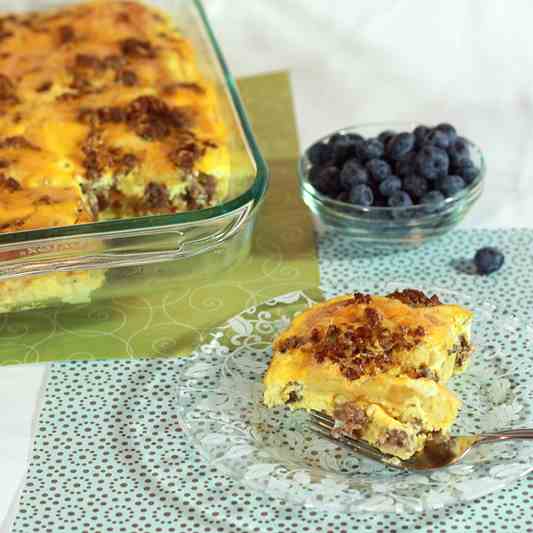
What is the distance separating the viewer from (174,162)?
2.32m

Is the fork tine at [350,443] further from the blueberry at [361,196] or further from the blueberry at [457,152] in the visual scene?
the blueberry at [457,152]

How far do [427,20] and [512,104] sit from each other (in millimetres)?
642

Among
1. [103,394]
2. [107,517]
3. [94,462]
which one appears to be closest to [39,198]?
[103,394]

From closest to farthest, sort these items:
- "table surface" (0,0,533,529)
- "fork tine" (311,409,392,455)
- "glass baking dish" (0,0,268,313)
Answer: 1. "fork tine" (311,409,392,455)
2. "glass baking dish" (0,0,268,313)
3. "table surface" (0,0,533,529)

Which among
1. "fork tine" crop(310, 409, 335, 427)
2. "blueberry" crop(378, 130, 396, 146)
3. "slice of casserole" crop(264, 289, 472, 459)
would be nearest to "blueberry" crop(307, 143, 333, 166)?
"blueberry" crop(378, 130, 396, 146)

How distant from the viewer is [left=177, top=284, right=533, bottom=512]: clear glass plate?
1.55m

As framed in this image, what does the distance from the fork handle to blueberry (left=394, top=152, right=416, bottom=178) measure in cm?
78

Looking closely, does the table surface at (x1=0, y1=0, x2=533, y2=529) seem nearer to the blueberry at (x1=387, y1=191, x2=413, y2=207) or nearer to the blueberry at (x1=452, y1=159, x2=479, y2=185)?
the blueberry at (x1=452, y1=159, x2=479, y2=185)

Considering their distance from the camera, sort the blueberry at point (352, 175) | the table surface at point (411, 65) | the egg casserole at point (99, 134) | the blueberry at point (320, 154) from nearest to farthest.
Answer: the egg casserole at point (99, 134) → the blueberry at point (352, 175) → the blueberry at point (320, 154) → the table surface at point (411, 65)

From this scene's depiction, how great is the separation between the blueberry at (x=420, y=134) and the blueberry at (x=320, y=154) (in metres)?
0.20

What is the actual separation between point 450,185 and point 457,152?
0.11 metres

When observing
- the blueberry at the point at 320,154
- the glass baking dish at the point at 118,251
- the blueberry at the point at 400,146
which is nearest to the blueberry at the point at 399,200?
the blueberry at the point at 400,146

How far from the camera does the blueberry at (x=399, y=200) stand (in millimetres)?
2211

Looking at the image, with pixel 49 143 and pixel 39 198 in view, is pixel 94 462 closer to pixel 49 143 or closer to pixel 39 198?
pixel 39 198
